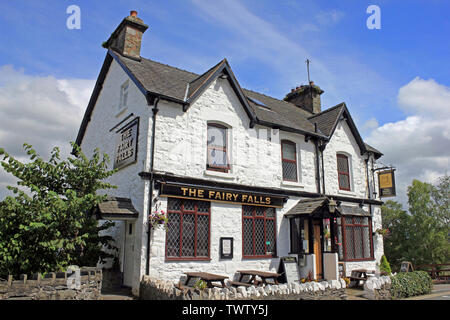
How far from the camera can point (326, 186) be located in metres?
16.0

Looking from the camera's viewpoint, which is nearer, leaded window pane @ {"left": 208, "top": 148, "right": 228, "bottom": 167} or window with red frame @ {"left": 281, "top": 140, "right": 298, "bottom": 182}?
leaded window pane @ {"left": 208, "top": 148, "right": 228, "bottom": 167}

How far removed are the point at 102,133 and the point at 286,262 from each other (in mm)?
9982

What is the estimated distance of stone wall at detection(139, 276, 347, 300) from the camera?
25.4 feet

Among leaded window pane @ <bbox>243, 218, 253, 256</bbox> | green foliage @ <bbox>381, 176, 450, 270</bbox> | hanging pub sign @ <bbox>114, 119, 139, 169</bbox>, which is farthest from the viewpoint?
green foliage @ <bbox>381, 176, 450, 270</bbox>

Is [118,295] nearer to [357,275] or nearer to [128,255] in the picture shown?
[128,255]

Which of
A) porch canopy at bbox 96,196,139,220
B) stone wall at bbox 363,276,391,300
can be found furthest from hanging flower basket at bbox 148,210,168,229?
stone wall at bbox 363,276,391,300

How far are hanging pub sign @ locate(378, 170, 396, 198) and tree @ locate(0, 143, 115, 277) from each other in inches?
560

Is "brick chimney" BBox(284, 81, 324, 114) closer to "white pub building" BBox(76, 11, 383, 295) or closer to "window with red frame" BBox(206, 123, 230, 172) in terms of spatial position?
"white pub building" BBox(76, 11, 383, 295)

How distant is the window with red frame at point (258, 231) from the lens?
42.7 feet

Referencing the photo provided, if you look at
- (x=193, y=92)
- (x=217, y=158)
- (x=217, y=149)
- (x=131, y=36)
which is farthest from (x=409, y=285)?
(x=131, y=36)

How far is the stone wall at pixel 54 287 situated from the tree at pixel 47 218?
37.2 inches

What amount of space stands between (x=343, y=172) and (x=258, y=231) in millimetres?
6484
